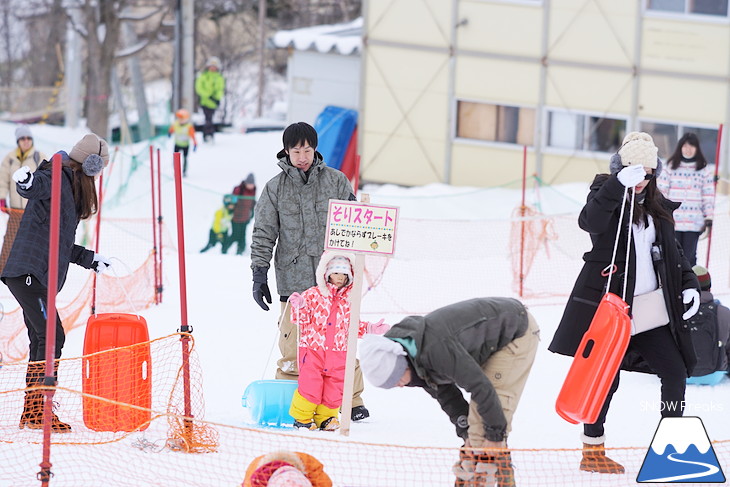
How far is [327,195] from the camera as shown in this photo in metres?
6.55

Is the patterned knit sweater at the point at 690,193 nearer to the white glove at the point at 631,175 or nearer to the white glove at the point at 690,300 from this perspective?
the white glove at the point at 690,300

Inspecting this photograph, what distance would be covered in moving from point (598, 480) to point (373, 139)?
1390 cm

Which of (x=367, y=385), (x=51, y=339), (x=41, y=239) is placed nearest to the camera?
(x=51, y=339)

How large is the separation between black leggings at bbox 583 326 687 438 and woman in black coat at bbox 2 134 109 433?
290cm

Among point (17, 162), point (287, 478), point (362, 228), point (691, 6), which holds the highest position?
point (691, 6)

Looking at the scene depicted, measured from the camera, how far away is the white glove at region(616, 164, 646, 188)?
5.25 metres

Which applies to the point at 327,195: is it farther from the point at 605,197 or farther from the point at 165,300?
the point at 165,300

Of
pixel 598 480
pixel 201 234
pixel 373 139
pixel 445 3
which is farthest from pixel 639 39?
pixel 598 480

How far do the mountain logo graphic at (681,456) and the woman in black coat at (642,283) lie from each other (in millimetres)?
148

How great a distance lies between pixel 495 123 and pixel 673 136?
2833 mm

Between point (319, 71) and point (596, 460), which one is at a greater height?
point (319, 71)

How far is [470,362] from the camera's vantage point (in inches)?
179

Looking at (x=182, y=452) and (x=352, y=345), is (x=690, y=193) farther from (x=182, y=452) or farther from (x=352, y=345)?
(x=182, y=452)

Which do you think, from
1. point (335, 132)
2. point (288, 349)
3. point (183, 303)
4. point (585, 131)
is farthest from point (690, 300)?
point (335, 132)
